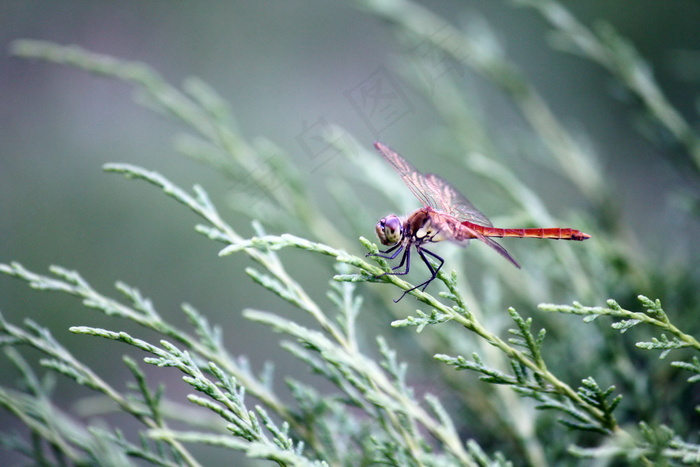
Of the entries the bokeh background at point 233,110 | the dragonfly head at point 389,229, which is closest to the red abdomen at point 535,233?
the dragonfly head at point 389,229

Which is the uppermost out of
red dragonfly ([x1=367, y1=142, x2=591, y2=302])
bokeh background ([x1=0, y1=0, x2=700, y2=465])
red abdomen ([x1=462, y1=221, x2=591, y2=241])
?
bokeh background ([x1=0, y1=0, x2=700, y2=465])

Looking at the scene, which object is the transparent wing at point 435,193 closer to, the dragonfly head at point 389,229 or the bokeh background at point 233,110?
the dragonfly head at point 389,229

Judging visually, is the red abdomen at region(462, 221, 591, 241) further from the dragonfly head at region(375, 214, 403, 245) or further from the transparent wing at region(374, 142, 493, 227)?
the dragonfly head at region(375, 214, 403, 245)

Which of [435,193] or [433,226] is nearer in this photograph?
[433,226]

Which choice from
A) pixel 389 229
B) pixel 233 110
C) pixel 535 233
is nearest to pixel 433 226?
pixel 389 229

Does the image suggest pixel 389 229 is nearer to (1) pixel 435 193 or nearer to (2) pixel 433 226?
(2) pixel 433 226

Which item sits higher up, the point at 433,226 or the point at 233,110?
the point at 233,110

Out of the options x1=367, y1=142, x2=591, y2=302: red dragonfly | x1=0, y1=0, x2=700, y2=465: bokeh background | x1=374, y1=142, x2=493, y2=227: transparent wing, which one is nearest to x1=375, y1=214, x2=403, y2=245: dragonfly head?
x1=367, y1=142, x2=591, y2=302: red dragonfly
